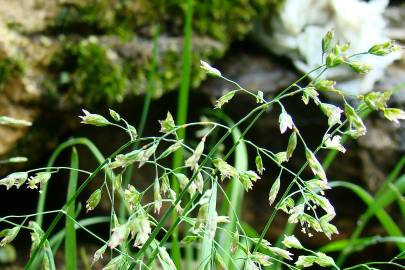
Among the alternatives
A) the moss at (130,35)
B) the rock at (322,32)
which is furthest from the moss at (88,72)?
the rock at (322,32)

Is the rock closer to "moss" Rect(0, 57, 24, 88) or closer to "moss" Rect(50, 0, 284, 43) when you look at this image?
"moss" Rect(50, 0, 284, 43)

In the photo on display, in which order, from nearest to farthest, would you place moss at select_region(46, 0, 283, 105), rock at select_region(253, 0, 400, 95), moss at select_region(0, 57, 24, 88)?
1. moss at select_region(0, 57, 24, 88)
2. moss at select_region(46, 0, 283, 105)
3. rock at select_region(253, 0, 400, 95)

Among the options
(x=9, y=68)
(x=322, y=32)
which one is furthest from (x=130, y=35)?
(x=322, y=32)

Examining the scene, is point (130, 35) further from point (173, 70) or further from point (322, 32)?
point (322, 32)

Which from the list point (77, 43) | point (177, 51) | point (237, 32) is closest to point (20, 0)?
point (77, 43)

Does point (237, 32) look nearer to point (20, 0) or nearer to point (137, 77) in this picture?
point (137, 77)

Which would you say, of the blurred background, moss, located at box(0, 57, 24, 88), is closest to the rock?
the blurred background

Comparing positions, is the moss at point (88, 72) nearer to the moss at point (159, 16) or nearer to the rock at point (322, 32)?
the moss at point (159, 16)
